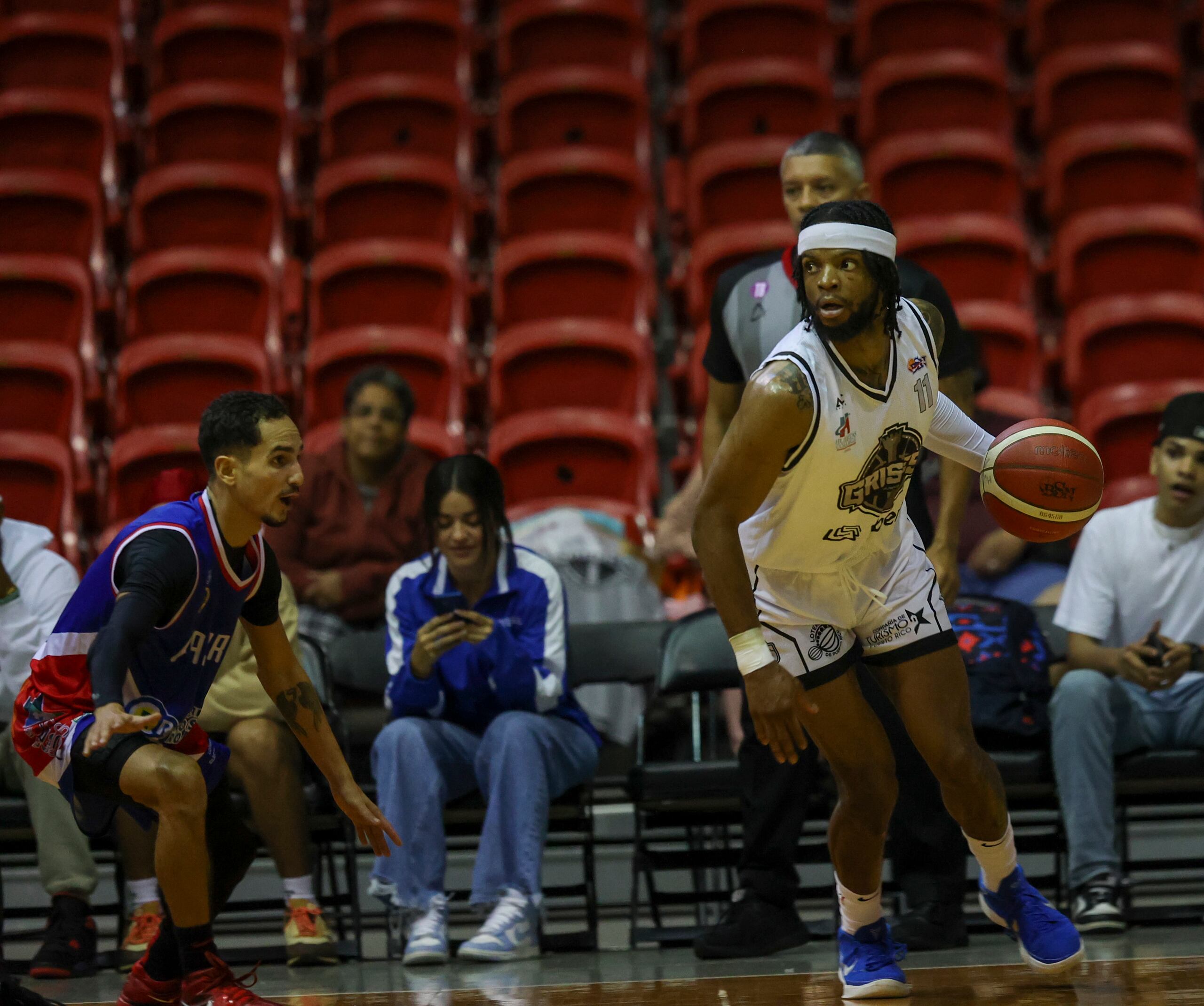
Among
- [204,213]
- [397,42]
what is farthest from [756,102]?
[204,213]

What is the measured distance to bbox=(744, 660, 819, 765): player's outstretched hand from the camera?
291 centimetres

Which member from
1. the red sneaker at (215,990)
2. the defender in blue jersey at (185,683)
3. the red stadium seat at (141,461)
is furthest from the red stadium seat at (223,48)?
the red sneaker at (215,990)

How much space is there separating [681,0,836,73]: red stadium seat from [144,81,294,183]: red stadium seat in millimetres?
2026

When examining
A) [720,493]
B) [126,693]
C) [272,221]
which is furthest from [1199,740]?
[272,221]

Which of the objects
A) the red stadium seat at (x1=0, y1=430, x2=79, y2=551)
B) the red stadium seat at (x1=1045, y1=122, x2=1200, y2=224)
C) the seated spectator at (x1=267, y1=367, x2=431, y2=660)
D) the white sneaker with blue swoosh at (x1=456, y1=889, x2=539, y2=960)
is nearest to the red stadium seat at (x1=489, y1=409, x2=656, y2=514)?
the seated spectator at (x1=267, y1=367, x2=431, y2=660)

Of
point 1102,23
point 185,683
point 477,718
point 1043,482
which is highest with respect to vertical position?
point 1102,23

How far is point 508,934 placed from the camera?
3.93 metres

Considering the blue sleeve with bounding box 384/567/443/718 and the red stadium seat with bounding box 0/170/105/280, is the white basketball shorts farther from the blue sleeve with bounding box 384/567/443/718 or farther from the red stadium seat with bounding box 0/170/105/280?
the red stadium seat with bounding box 0/170/105/280

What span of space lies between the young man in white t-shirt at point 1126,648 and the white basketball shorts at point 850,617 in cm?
108

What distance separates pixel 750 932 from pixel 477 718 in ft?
3.27

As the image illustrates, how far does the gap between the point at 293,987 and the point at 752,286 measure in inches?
81.9

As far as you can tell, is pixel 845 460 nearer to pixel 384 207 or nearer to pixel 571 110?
pixel 384 207

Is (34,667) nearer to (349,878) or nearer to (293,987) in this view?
(293,987)

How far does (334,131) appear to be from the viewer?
742 centimetres
